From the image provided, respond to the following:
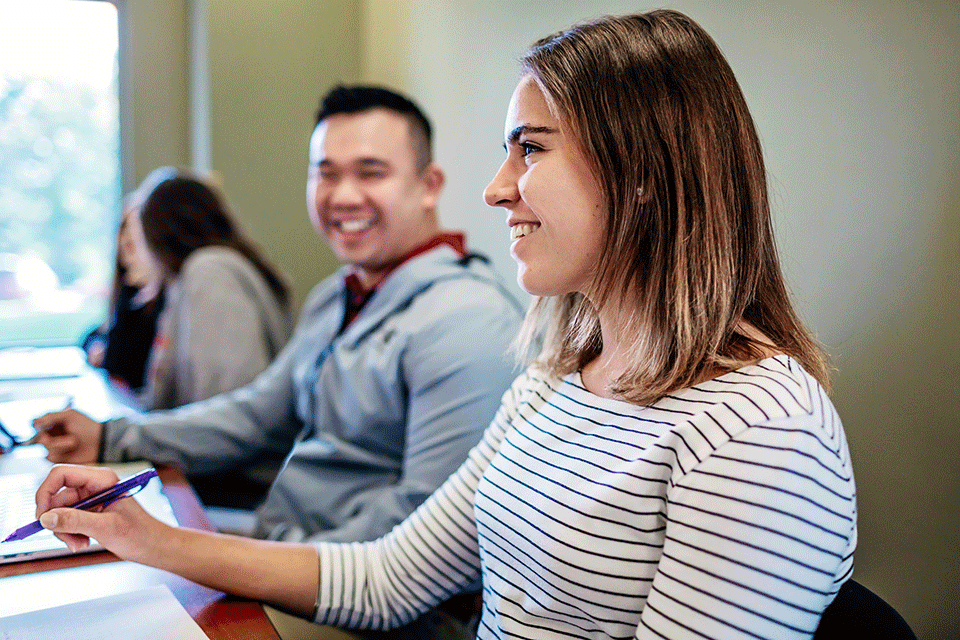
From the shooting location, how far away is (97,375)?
2541 millimetres

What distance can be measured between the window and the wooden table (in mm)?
2740

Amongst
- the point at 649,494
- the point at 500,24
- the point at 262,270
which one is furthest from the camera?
the point at 262,270

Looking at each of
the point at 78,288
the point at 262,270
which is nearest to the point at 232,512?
the point at 262,270

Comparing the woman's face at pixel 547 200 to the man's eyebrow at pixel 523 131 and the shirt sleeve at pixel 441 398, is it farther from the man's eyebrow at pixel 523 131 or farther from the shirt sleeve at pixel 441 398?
the shirt sleeve at pixel 441 398

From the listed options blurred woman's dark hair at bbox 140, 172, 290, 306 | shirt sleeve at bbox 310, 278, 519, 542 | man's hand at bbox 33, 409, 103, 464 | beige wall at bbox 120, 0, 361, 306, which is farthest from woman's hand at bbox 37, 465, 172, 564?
beige wall at bbox 120, 0, 361, 306

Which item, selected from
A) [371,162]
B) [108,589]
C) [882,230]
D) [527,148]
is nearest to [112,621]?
[108,589]

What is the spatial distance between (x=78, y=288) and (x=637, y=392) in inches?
137

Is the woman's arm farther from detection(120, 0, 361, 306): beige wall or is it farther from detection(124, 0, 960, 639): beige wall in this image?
detection(120, 0, 361, 306): beige wall

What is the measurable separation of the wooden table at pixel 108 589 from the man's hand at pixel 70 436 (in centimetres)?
49

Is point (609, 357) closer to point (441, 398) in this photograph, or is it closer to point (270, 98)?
point (441, 398)

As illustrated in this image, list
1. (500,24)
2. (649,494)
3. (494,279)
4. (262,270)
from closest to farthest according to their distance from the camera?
(649,494)
(494,279)
(500,24)
(262,270)

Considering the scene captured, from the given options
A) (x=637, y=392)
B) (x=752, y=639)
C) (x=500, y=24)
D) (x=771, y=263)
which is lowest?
(x=752, y=639)

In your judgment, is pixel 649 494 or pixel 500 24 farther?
pixel 500 24

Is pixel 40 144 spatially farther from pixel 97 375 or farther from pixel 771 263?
pixel 771 263
